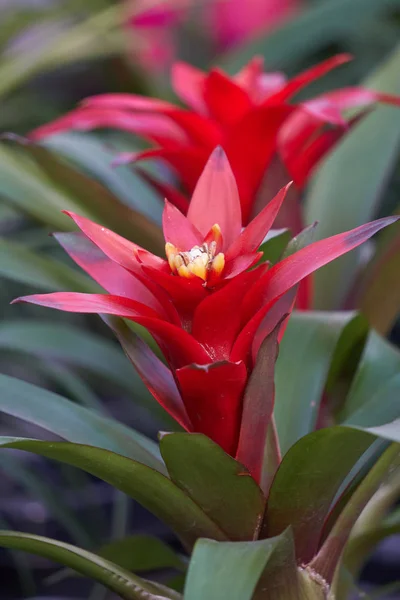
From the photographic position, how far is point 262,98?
2.77 ft

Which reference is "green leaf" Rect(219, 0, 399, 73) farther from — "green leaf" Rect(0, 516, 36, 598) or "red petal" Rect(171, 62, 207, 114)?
"green leaf" Rect(0, 516, 36, 598)

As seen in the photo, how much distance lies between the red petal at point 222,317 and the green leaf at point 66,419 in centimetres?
14

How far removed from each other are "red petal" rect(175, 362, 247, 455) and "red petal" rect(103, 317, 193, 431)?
0.02 metres

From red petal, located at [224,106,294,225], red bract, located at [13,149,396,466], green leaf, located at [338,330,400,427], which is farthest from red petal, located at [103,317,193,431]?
red petal, located at [224,106,294,225]

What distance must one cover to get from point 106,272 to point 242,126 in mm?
301

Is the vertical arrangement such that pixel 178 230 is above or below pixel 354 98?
below

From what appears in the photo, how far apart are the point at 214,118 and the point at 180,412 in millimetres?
423

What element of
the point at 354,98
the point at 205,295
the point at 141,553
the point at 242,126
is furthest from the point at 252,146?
the point at 141,553

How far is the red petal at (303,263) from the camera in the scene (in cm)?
48

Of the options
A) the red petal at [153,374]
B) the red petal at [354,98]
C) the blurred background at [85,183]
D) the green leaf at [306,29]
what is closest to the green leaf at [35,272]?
the blurred background at [85,183]

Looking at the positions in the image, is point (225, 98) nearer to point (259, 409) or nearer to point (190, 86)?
point (190, 86)

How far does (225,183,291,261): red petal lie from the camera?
503 mm

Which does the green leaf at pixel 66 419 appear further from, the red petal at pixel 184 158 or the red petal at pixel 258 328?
the red petal at pixel 184 158

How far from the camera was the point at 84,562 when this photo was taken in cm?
52
